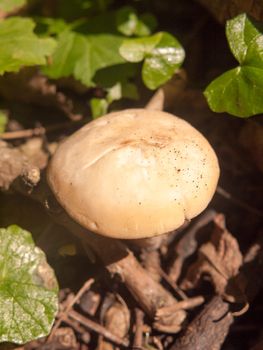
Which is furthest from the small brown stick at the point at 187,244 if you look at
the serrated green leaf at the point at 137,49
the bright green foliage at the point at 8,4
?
the bright green foliage at the point at 8,4

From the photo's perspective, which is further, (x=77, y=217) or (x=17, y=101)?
(x=17, y=101)

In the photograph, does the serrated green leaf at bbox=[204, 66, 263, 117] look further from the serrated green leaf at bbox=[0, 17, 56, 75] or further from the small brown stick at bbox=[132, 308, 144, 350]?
the small brown stick at bbox=[132, 308, 144, 350]

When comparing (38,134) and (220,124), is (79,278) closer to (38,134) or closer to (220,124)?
(38,134)

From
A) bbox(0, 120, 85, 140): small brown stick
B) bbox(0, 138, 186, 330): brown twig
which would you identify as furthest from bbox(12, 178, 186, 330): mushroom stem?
bbox(0, 120, 85, 140): small brown stick

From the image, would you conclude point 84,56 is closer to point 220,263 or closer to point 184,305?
point 220,263

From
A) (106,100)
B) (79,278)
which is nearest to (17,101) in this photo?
(106,100)

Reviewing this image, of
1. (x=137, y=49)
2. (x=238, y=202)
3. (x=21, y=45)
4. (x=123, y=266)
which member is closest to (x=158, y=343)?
(x=123, y=266)

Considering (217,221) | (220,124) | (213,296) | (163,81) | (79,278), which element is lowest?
(79,278)
